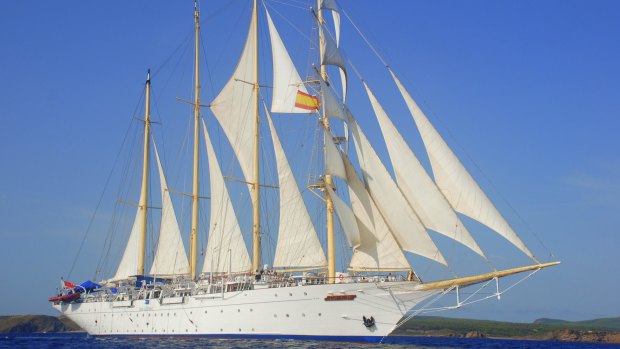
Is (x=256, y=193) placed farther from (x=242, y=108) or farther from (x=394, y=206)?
(x=394, y=206)

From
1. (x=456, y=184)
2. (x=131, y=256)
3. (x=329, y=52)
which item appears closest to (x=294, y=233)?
(x=329, y=52)

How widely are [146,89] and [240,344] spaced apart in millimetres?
29260

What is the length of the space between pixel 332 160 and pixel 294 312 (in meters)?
8.34

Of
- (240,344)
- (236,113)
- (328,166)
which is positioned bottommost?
(240,344)

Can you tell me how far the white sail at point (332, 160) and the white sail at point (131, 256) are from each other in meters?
23.3

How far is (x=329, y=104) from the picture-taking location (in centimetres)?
3659

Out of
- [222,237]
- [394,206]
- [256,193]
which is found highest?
[256,193]

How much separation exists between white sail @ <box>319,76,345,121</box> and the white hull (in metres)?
9.60

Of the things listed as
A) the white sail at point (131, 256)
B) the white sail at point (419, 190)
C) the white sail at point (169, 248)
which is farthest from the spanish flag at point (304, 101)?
the white sail at point (131, 256)

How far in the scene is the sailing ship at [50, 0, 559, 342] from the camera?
32469 mm

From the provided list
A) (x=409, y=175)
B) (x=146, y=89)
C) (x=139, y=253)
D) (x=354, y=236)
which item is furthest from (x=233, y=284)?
(x=146, y=89)

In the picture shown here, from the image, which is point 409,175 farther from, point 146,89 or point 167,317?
point 146,89

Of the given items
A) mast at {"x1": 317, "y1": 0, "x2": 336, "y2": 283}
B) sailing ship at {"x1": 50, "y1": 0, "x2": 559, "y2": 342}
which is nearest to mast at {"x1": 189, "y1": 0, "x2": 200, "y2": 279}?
sailing ship at {"x1": 50, "y1": 0, "x2": 559, "y2": 342}

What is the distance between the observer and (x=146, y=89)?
185ft
